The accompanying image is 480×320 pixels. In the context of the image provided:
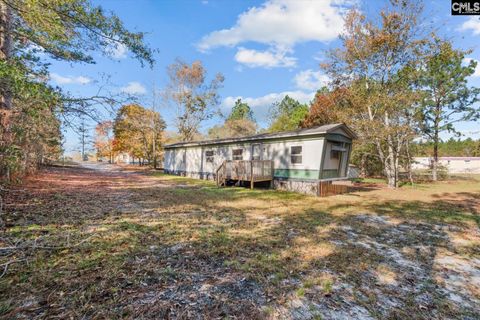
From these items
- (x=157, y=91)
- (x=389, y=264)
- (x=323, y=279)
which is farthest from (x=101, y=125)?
(x=157, y=91)

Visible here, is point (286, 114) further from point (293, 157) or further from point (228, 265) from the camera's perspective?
point (228, 265)

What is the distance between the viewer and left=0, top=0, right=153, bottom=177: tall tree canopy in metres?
4.01

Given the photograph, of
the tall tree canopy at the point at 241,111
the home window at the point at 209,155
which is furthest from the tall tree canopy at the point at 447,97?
the tall tree canopy at the point at 241,111

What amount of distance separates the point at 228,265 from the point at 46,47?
22.2ft

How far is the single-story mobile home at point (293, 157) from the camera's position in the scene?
10.8 meters

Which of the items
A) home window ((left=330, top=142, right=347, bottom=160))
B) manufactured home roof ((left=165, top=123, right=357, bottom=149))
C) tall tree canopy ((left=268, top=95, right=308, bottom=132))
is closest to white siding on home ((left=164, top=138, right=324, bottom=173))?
manufactured home roof ((left=165, top=123, right=357, bottom=149))

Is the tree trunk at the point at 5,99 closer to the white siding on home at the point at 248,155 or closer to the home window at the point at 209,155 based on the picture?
the white siding on home at the point at 248,155

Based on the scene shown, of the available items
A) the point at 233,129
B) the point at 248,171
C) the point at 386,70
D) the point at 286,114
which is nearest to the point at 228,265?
the point at 248,171

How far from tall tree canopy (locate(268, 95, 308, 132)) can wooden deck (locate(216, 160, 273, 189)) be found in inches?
588

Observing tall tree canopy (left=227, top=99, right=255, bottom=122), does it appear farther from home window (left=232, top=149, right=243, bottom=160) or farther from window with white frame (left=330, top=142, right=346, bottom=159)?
window with white frame (left=330, top=142, right=346, bottom=159)

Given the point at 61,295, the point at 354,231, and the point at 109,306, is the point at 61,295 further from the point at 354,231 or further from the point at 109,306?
the point at 354,231

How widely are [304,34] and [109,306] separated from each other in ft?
57.5

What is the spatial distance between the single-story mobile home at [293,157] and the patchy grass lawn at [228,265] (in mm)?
4923

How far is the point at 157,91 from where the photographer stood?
80.6ft
